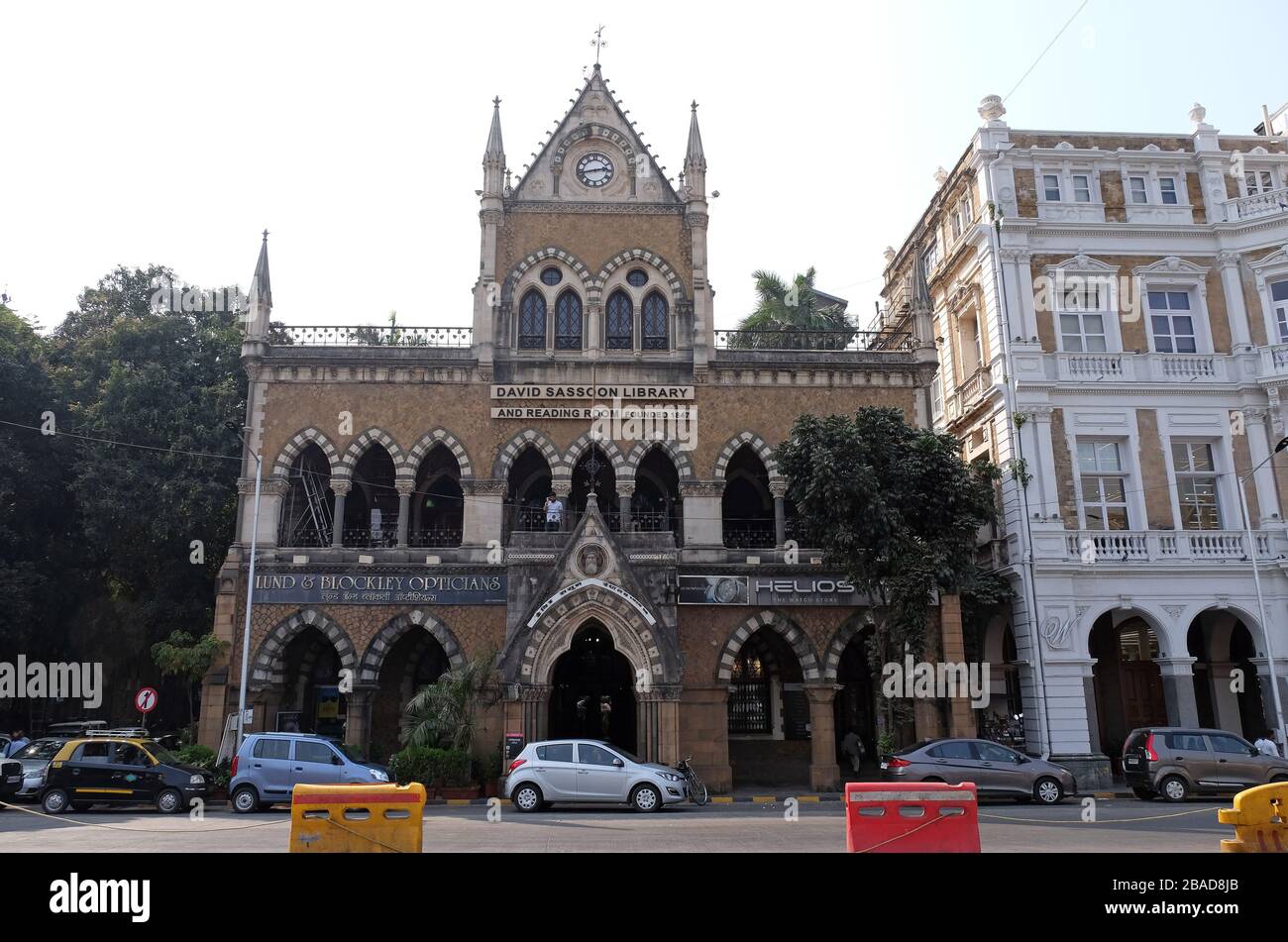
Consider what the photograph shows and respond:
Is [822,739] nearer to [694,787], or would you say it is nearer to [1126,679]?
[694,787]

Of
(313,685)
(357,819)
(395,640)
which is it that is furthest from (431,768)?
(357,819)

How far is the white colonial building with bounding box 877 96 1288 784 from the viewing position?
24.4 m

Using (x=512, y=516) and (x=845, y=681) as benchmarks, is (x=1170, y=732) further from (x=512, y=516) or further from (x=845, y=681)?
(x=512, y=516)

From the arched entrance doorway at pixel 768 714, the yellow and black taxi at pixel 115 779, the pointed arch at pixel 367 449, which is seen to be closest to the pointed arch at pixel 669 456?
the arched entrance doorway at pixel 768 714

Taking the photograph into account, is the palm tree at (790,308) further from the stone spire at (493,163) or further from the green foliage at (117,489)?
the green foliage at (117,489)

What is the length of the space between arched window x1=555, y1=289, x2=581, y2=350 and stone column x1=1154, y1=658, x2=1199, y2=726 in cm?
1811

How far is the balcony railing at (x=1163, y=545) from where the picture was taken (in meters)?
24.7

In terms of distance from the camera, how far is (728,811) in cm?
1855

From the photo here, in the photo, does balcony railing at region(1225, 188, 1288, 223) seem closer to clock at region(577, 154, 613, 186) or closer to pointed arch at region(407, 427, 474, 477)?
clock at region(577, 154, 613, 186)

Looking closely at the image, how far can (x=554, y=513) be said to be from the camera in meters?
25.1

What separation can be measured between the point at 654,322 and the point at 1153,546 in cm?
1495

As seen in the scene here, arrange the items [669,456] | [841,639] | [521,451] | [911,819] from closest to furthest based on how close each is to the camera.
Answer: [911,819] → [841,639] → [521,451] → [669,456]

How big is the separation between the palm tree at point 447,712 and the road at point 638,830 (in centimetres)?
198

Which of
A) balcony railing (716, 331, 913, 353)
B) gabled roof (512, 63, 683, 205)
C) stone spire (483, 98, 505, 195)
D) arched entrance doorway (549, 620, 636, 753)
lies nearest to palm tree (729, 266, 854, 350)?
balcony railing (716, 331, 913, 353)
